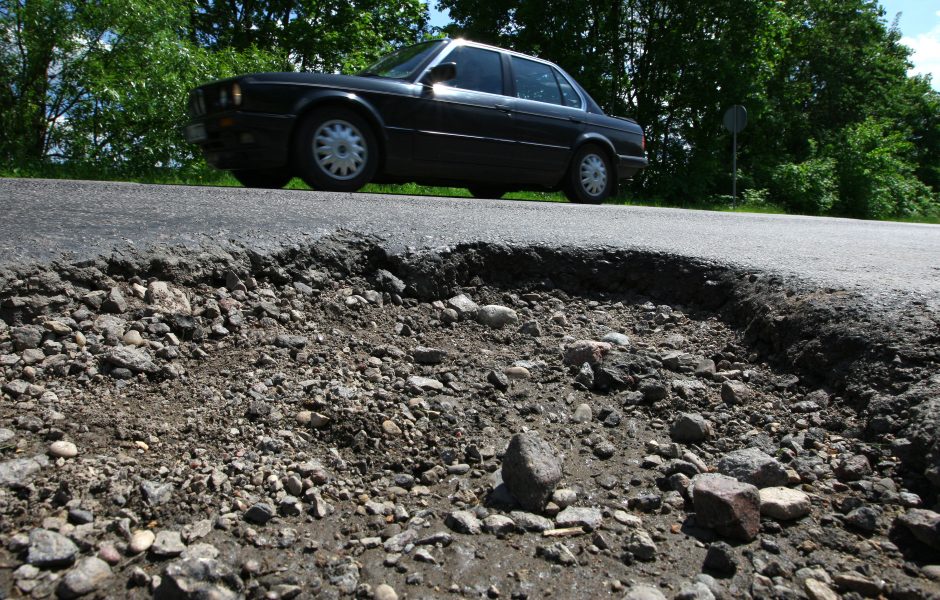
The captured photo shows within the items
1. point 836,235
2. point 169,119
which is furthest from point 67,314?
point 169,119

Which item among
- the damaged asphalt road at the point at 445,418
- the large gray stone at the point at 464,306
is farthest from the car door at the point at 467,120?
the large gray stone at the point at 464,306

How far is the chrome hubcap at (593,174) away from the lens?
7.82m

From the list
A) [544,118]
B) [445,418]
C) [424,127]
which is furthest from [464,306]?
[544,118]

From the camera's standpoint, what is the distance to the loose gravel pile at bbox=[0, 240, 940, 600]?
138 centimetres

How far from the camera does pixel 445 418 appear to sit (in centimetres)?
204

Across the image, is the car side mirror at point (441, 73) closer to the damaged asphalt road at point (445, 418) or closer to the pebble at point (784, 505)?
the damaged asphalt road at point (445, 418)

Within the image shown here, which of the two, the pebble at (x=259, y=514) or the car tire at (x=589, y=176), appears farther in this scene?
the car tire at (x=589, y=176)

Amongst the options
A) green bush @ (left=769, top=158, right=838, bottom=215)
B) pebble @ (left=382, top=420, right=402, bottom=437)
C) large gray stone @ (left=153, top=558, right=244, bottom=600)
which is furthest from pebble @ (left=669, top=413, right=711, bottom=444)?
green bush @ (left=769, top=158, right=838, bottom=215)

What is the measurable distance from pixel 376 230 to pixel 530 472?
2.05 meters

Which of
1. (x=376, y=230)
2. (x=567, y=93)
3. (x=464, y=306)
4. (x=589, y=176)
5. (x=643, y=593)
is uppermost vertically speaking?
(x=567, y=93)

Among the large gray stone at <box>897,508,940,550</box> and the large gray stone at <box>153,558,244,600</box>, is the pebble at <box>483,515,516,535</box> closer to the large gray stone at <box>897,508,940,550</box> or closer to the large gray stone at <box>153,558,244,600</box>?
the large gray stone at <box>153,558,244,600</box>

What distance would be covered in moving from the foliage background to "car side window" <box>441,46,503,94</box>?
4.81 metres

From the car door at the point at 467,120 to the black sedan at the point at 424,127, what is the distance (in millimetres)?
12

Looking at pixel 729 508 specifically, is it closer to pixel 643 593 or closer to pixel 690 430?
pixel 643 593
